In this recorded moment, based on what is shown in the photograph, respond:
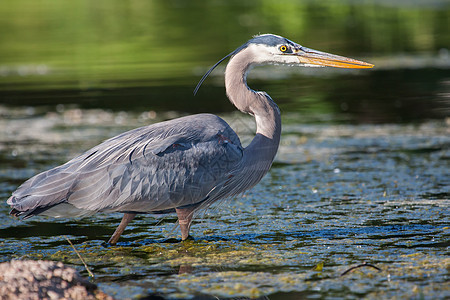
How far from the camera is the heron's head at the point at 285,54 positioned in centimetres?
596

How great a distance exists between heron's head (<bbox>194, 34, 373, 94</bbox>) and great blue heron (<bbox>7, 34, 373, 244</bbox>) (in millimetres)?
596

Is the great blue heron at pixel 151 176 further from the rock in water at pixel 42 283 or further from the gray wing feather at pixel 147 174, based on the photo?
the rock in water at pixel 42 283

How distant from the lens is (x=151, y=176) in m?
5.47

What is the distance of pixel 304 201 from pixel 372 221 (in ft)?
2.97

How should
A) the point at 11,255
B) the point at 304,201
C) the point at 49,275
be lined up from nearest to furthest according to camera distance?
the point at 49,275
the point at 11,255
the point at 304,201

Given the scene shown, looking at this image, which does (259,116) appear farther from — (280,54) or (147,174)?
(147,174)

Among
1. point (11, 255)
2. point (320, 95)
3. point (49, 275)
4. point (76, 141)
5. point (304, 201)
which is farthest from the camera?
point (320, 95)

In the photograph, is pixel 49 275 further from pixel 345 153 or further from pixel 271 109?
pixel 345 153

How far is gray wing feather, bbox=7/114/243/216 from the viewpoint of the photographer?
5406mm

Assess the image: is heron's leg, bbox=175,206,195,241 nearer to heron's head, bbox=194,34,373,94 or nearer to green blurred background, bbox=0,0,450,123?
heron's head, bbox=194,34,373,94

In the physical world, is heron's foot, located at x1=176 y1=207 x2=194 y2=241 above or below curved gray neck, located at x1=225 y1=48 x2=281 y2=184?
below

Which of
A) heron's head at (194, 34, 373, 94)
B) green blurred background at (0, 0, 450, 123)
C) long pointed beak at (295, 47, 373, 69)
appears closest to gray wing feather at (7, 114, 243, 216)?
heron's head at (194, 34, 373, 94)

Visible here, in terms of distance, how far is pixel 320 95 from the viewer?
11.9m

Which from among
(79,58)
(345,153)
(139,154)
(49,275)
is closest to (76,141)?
(345,153)
